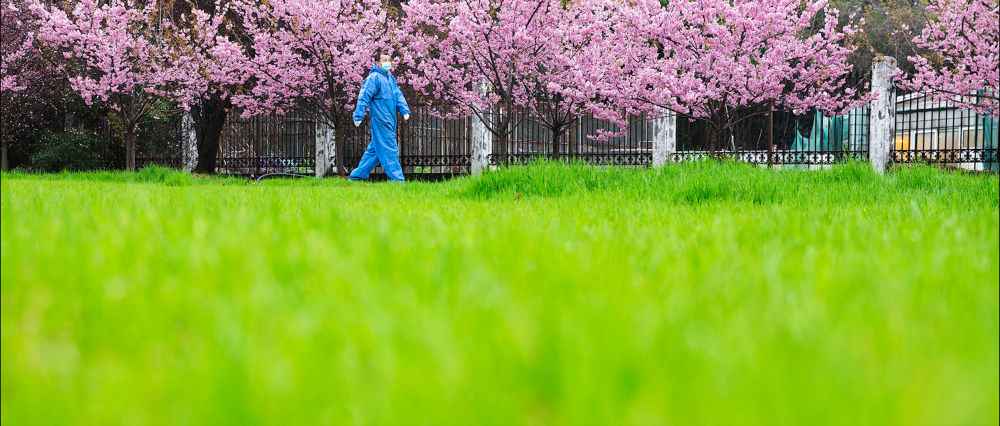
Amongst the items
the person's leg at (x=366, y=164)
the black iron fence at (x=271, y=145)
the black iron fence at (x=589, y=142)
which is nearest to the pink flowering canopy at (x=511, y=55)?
the black iron fence at (x=589, y=142)

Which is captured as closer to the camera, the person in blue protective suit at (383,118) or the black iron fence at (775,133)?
the person in blue protective suit at (383,118)

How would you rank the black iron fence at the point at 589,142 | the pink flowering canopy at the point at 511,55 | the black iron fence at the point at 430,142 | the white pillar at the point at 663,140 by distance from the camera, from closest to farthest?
the pink flowering canopy at the point at 511,55, the white pillar at the point at 663,140, the black iron fence at the point at 589,142, the black iron fence at the point at 430,142

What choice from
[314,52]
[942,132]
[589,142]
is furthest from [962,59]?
[314,52]

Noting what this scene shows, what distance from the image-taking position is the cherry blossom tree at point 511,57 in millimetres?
15727

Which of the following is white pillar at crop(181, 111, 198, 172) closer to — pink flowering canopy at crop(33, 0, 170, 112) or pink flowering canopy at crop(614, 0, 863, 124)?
pink flowering canopy at crop(33, 0, 170, 112)

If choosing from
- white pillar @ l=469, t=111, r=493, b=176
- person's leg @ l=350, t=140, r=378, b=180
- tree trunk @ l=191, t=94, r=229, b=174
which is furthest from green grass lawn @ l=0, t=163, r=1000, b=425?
tree trunk @ l=191, t=94, r=229, b=174

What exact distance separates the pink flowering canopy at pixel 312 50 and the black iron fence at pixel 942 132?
12.7 m

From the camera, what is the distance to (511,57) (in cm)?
1634

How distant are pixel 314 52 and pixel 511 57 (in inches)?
204

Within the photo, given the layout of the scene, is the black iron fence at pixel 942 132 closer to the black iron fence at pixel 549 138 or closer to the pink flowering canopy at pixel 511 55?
the black iron fence at pixel 549 138

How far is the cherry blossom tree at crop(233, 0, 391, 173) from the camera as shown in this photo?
1781 centimetres

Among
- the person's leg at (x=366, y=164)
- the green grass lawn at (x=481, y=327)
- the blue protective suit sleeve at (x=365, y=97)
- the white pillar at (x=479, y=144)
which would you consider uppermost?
the blue protective suit sleeve at (x=365, y=97)

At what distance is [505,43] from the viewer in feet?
52.7

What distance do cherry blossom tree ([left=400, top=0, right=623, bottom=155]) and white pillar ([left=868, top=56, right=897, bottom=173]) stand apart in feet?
19.3
